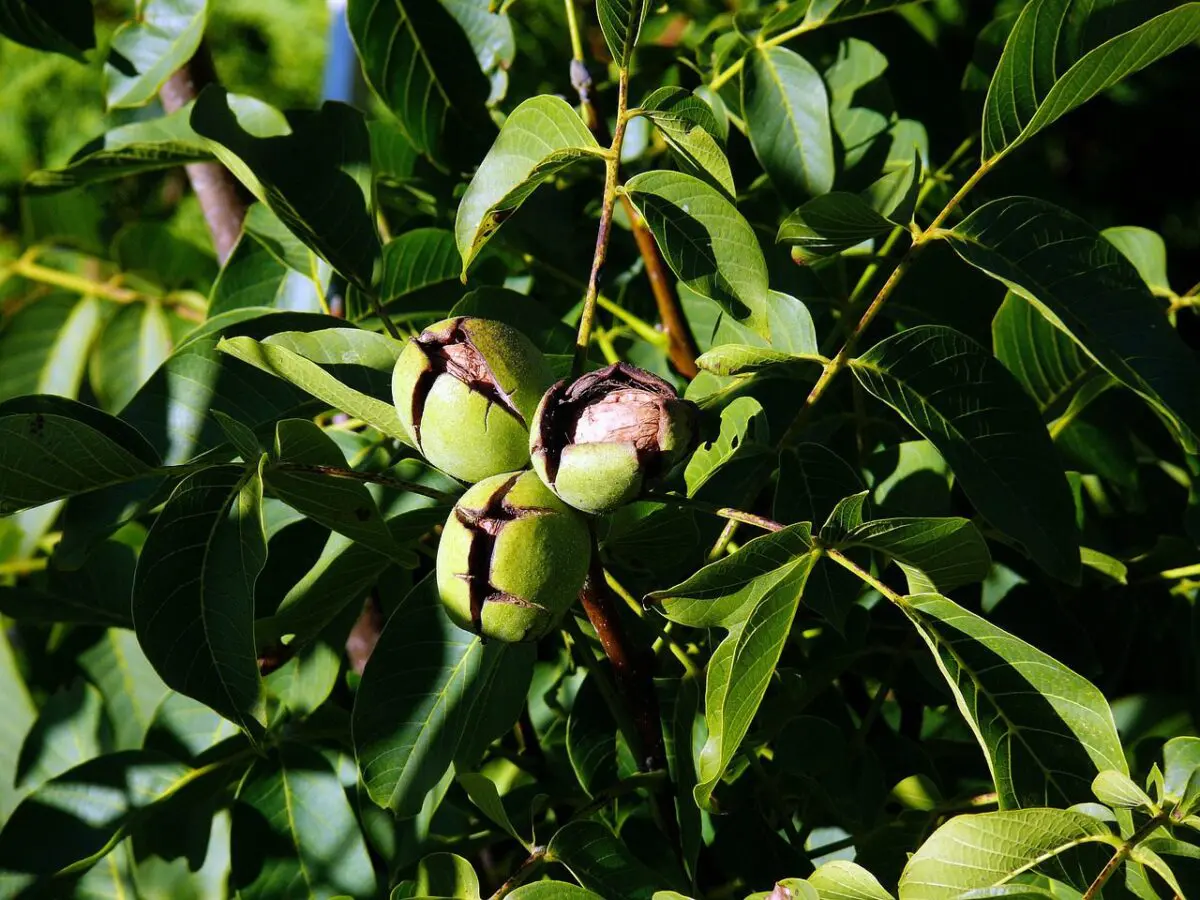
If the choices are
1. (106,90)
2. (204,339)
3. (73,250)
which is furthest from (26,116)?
(204,339)

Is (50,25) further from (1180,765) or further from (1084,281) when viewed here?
(1180,765)

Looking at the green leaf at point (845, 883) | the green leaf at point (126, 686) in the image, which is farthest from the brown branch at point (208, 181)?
the green leaf at point (845, 883)

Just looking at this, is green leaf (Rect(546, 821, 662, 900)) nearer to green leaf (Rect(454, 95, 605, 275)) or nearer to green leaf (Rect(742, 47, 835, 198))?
green leaf (Rect(454, 95, 605, 275))

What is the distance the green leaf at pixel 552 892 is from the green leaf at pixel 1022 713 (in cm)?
29

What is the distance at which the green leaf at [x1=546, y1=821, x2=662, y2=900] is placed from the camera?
868 mm

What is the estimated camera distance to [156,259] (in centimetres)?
148

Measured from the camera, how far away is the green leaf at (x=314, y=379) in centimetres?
77

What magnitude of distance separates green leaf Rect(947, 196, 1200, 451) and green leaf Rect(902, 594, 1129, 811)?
0.74 feet

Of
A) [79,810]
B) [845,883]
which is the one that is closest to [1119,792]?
[845,883]

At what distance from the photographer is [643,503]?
0.90 metres

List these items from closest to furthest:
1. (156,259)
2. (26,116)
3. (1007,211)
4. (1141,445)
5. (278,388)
Answer: (1007,211) → (278,388) → (1141,445) → (156,259) → (26,116)

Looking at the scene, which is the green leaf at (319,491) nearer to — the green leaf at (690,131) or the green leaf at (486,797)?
the green leaf at (486,797)

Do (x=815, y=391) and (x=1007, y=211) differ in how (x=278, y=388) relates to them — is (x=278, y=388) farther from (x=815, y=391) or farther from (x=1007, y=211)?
(x=1007, y=211)

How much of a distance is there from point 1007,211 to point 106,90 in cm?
103
